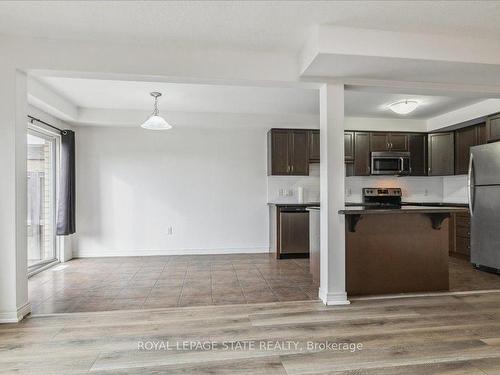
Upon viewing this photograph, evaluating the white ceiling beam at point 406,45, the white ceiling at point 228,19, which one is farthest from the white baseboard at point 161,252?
the white ceiling beam at point 406,45

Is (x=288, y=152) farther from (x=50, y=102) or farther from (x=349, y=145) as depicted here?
(x=50, y=102)

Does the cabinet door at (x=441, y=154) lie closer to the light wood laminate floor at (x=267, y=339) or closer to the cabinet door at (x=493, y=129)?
the cabinet door at (x=493, y=129)

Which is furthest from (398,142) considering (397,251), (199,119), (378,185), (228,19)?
(228,19)

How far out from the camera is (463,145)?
5121mm

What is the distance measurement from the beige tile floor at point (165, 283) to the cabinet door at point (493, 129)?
312 cm

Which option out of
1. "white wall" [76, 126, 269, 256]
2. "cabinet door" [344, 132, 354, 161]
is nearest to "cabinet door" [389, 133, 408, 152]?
"cabinet door" [344, 132, 354, 161]

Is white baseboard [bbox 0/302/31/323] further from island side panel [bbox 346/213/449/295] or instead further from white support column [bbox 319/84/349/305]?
island side panel [bbox 346/213/449/295]

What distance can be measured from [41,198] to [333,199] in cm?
423

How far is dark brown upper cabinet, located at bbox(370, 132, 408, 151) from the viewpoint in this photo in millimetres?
5641

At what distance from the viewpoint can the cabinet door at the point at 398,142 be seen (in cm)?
567

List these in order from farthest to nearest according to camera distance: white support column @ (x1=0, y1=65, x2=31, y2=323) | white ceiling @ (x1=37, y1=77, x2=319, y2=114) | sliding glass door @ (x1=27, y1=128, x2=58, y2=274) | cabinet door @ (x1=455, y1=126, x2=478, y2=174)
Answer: cabinet door @ (x1=455, y1=126, x2=478, y2=174) → sliding glass door @ (x1=27, y1=128, x2=58, y2=274) → white ceiling @ (x1=37, y1=77, x2=319, y2=114) → white support column @ (x1=0, y1=65, x2=31, y2=323)

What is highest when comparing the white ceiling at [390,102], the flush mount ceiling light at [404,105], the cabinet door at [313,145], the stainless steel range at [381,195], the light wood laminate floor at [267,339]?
the white ceiling at [390,102]

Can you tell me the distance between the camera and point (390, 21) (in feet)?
7.96

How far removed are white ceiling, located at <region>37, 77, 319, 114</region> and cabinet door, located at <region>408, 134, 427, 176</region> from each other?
2.07 m
